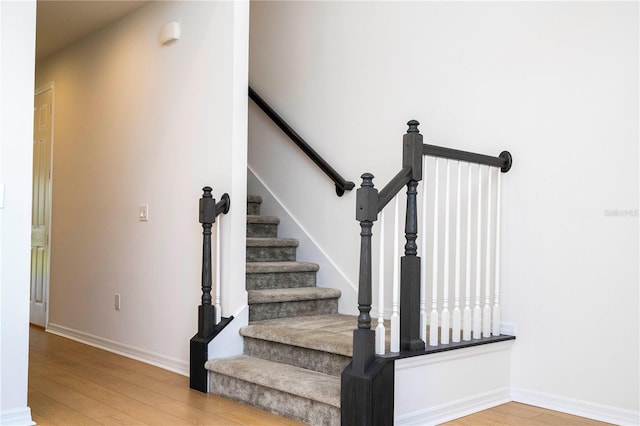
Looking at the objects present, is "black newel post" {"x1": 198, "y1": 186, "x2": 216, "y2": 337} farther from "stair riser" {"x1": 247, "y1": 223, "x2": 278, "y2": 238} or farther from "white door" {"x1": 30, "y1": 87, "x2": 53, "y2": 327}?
"white door" {"x1": 30, "y1": 87, "x2": 53, "y2": 327}

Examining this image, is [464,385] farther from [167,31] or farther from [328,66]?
[167,31]

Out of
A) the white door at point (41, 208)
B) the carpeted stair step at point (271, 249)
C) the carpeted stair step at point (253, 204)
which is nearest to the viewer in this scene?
the carpeted stair step at point (271, 249)

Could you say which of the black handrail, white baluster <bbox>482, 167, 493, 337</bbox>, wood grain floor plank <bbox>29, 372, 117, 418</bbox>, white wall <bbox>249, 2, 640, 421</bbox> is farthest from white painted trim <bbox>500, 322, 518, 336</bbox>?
wood grain floor plank <bbox>29, 372, 117, 418</bbox>

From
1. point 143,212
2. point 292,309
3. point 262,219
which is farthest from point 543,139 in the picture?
point 143,212

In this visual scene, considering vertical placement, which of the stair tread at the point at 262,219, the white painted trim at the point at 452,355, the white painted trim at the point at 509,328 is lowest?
the white painted trim at the point at 452,355

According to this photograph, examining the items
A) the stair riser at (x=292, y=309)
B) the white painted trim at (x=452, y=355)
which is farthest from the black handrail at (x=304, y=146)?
the white painted trim at (x=452, y=355)

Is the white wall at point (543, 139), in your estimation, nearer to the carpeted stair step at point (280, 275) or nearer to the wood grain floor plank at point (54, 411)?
the carpeted stair step at point (280, 275)

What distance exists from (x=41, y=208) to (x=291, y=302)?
11.0 ft

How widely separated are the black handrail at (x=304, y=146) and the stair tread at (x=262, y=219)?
62 cm

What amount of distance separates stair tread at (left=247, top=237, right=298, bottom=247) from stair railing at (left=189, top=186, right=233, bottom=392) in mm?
660

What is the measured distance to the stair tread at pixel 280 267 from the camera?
14.1ft

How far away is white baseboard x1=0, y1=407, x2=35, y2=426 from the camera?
118 inches

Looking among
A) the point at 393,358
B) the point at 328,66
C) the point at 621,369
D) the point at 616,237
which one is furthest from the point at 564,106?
the point at 328,66

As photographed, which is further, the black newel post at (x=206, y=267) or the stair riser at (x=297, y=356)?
the black newel post at (x=206, y=267)
